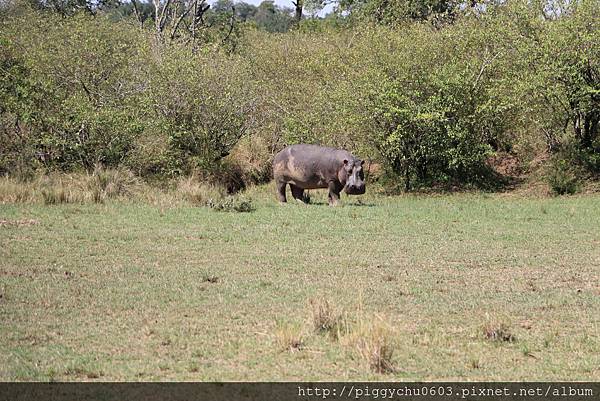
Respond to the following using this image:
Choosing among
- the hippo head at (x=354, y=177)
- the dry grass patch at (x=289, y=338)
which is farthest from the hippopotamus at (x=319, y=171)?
the dry grass patch at (x=289, y=338)

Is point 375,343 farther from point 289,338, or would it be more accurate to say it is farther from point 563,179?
point 563,179

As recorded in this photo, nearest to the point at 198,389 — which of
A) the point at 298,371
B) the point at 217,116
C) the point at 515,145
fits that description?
the point at 298,371

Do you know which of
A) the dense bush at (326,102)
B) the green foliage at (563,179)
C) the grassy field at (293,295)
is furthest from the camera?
the green foliage at (563,179)

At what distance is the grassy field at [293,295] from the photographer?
7348mm

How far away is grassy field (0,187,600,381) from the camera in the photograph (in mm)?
7348

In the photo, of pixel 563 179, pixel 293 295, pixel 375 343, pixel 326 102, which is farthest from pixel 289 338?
pixel 326 102

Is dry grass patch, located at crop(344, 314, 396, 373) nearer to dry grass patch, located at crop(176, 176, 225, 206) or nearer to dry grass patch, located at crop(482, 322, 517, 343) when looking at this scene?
dry grass patch, located at crop(482, 322, 517, 343)

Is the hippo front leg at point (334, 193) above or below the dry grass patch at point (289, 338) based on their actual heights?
below

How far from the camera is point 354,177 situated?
63.0 feet

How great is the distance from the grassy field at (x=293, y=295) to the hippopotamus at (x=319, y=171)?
6.28 feet

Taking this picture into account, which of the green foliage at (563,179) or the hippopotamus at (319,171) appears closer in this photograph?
the hippopotamus at (319,171)

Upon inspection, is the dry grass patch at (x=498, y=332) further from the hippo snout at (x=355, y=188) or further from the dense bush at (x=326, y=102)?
the dense bush at (x=326, y=102)

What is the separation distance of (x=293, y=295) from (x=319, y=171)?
10.1 meters

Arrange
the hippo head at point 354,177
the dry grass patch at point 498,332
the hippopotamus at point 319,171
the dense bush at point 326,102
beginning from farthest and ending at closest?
the dense bush at point 326,102 < the hippopotamus at point 319,171 < the hippo head at point 354,177 < the dry grass patch at point 498,332
